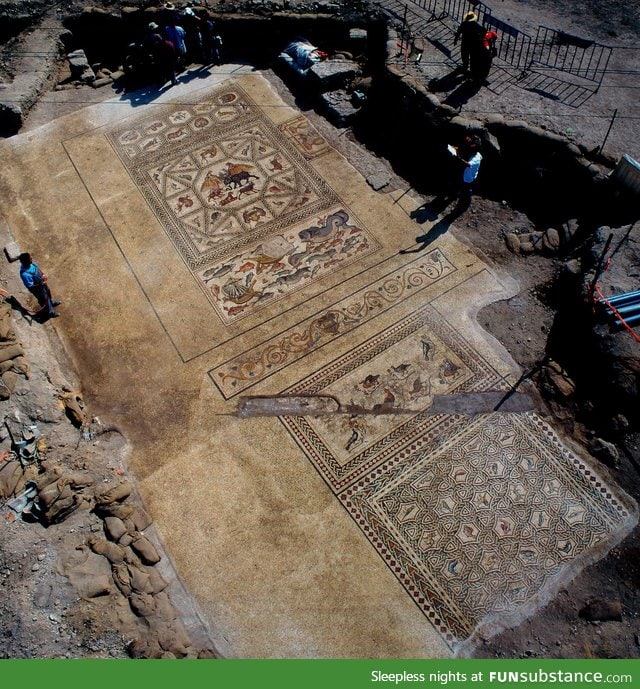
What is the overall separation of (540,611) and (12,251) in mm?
7810

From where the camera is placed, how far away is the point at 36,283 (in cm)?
672

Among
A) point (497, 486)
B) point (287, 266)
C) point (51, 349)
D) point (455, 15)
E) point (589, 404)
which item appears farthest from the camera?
point (455, 15)

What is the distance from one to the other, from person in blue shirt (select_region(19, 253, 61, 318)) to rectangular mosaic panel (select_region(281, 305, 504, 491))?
10.8ft

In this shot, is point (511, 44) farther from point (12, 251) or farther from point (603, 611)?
point (603, 611)

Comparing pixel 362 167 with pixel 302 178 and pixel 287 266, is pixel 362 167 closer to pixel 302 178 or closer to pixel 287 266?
pixel 302 178

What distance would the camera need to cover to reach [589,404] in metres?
6.22

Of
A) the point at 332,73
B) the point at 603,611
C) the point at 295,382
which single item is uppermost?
the point at 332,73

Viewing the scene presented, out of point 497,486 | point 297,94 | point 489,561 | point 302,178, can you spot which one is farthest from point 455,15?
point 489,561

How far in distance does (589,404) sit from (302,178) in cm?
526

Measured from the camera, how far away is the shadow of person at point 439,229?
25.5 ft

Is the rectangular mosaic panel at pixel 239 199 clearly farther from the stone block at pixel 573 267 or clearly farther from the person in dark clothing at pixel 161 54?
the stone block at pixel 573 267

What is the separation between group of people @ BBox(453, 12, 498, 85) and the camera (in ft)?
28.2

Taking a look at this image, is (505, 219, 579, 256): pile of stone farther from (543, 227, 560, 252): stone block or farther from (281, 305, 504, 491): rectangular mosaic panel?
(281, 305, 504, 491): rectangular mosaic panel

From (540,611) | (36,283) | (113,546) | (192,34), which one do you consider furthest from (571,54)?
(113,546)
